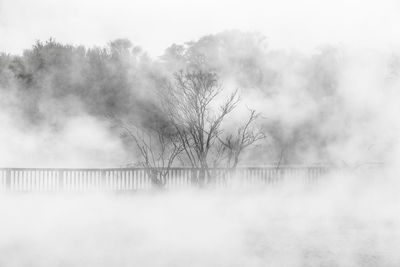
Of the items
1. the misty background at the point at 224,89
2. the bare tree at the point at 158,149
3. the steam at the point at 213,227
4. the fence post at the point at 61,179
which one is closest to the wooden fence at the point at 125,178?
the fence post at the point at 61,179

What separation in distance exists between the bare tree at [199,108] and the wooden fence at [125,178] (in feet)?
1.16

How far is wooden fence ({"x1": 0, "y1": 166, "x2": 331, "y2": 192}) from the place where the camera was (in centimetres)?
945

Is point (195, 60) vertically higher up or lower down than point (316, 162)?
higher up

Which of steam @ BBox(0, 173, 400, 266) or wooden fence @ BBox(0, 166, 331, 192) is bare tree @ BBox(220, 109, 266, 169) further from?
steam @ BBox(0, 173, 400, 266)

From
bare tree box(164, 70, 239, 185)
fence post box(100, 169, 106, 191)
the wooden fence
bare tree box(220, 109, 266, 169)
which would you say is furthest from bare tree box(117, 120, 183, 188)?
bare tree box(220, 109, 266, 169)

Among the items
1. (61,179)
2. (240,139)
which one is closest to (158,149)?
(240,139)

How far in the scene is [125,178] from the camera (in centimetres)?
963

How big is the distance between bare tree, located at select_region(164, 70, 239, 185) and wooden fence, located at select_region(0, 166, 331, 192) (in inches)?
13.9

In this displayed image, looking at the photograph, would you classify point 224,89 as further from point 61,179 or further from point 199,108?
point 61,179

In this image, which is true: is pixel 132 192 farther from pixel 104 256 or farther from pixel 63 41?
pixel 63 41

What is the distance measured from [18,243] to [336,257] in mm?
3792

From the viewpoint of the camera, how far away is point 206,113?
10.3m

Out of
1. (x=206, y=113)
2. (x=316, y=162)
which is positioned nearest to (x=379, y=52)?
(x=316, y=162)

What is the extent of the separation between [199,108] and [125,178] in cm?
205
